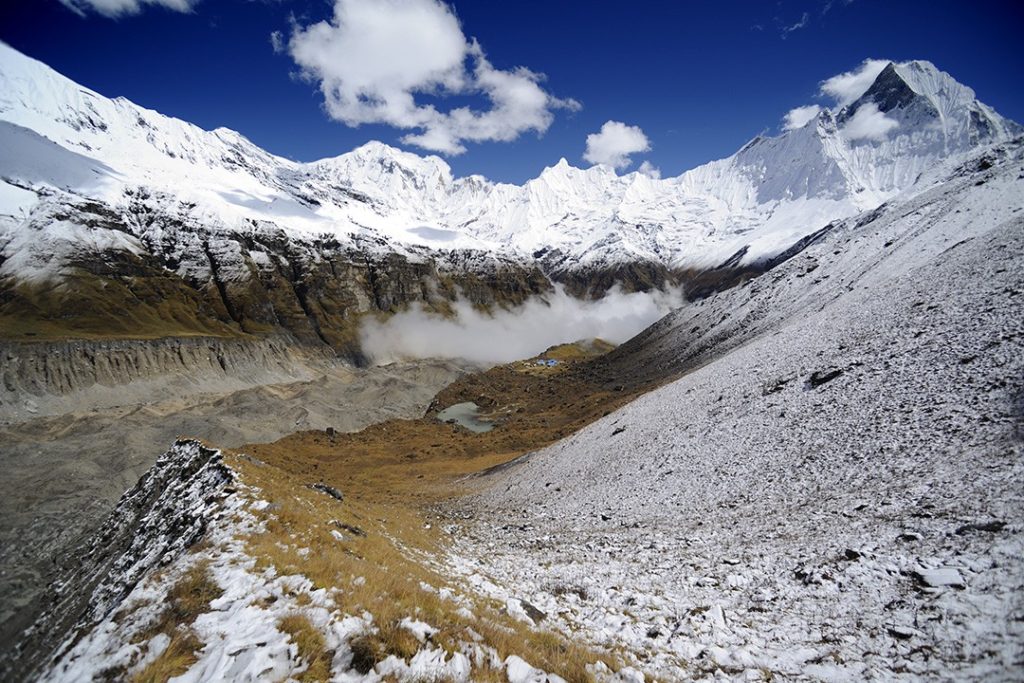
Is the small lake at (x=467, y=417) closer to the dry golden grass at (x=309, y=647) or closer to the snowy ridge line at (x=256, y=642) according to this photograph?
the snowy ridge line at (x=256, y=642)

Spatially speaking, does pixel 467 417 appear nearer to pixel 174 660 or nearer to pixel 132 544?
pixel 132 544

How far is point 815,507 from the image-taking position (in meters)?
13.7

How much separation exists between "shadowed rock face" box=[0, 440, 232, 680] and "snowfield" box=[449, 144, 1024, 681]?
804 centimetres

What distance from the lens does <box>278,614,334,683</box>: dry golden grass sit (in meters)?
5.86

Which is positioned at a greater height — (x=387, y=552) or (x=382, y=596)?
(x=382, y=596)

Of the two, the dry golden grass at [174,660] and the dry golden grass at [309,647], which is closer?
the dry golden grass at [309,647]

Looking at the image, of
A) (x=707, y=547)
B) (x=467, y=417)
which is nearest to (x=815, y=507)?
(x=707, y=547)

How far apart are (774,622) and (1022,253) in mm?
29208

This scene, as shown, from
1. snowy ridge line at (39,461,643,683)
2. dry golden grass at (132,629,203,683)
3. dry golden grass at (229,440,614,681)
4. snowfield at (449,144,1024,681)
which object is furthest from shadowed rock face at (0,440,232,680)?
snowfield at (449,144,1024,681)

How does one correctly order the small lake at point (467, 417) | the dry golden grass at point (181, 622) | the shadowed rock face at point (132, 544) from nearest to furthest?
the dry golden grass at point (181, 622) → the shadowed rock face at point (132, 544) → the small lake at point (467, 417)

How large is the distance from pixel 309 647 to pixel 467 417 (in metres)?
84.1

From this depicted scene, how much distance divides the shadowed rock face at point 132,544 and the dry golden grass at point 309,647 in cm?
471

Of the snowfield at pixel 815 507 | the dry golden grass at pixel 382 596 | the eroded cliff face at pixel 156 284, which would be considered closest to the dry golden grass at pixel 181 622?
the dry golden grass at pixel 382 596

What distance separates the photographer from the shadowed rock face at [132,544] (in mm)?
11094
